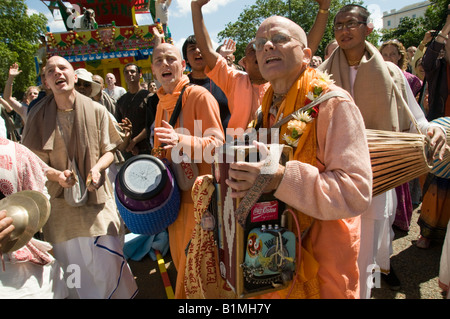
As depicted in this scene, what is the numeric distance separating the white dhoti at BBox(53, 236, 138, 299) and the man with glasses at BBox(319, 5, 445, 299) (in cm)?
226

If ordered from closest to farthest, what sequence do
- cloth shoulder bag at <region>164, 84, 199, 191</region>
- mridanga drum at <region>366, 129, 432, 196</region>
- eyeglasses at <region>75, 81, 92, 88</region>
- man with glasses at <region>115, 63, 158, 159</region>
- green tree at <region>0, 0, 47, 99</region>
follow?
mridanga drum at <region>366, 129, 432, 196</region>, cloth shoulder bag at <region>164, 84, 199, 191</region>, eyeglasses at <region>75, 81, 92, 88</region>, man with glasses at <region>115, 63, 158, 159</region>, green tree at <region>0, 0, 47, 99</region>

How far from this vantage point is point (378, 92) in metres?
2.41

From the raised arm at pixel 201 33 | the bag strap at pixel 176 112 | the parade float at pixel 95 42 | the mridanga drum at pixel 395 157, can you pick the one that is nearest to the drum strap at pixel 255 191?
the mridanga drum at pixel 395 157

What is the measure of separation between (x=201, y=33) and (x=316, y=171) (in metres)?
1.93

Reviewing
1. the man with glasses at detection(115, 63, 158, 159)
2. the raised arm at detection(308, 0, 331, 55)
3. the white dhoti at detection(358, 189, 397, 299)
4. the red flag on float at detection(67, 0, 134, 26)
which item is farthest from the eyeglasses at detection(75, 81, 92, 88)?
the red flag on float at detection(67, 0, 134, 26)

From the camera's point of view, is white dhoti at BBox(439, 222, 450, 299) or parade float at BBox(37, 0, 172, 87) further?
Answer: parade float at BBox(37, 0, 172, 87)

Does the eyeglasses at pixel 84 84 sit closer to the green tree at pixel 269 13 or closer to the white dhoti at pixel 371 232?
the white dhoti at pixel 371 232

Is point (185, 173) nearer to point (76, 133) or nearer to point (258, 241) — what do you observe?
point (76, 133)

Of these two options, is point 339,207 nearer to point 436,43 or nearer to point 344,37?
point 344,37

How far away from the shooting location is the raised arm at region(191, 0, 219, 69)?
2.65 m

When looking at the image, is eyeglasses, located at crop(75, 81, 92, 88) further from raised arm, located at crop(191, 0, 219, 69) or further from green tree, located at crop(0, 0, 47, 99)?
green tree, located at crop(0, 0, 47, 99)

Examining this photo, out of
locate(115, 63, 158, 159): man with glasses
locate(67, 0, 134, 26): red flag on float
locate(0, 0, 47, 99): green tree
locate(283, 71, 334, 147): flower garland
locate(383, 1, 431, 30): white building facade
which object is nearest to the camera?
locate(283, 71, 334, 147): flower garland

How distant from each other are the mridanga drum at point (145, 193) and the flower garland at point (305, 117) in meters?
1.14

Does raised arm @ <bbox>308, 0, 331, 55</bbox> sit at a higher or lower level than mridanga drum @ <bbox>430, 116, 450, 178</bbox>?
higher
